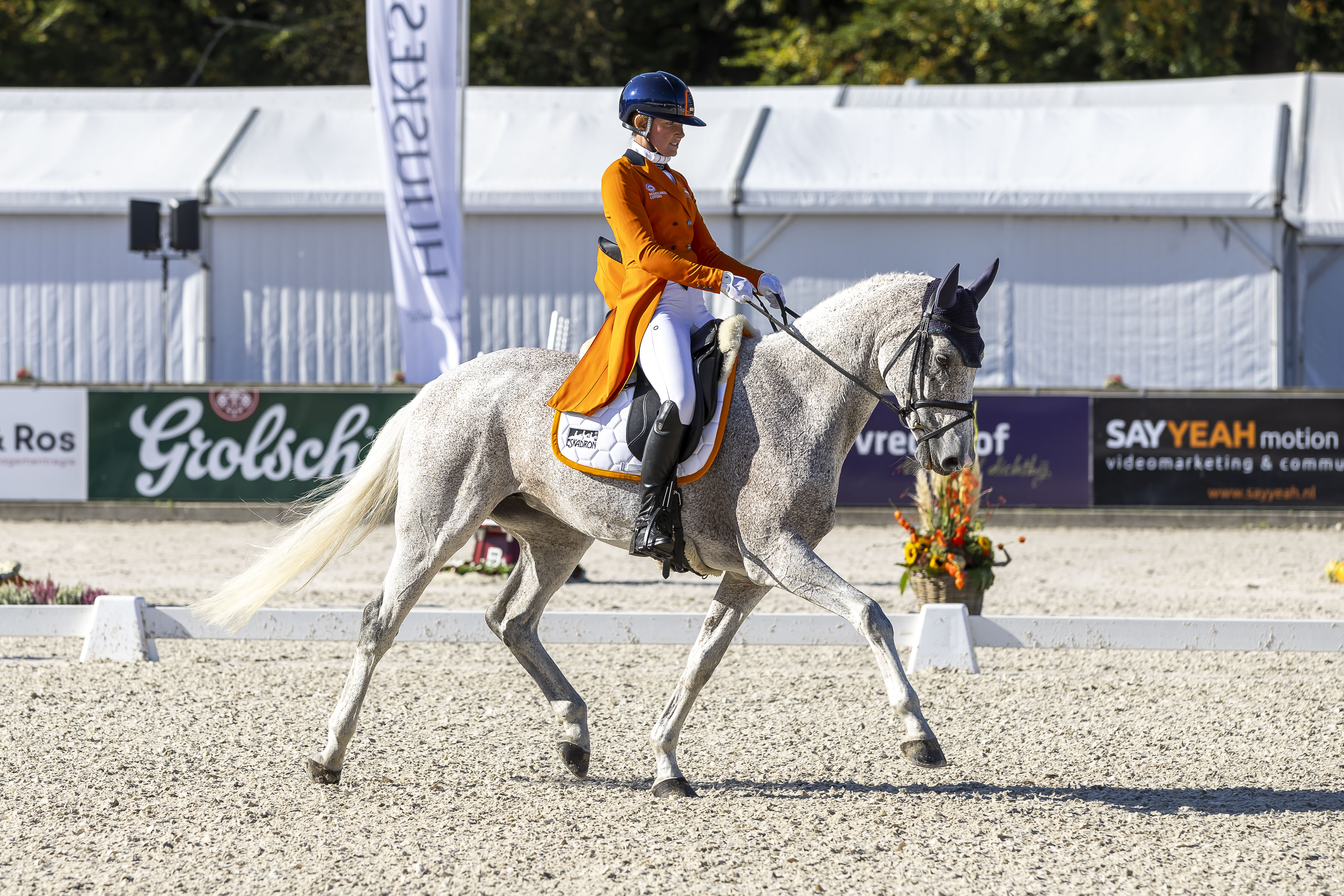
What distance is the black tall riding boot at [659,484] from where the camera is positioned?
4418mm

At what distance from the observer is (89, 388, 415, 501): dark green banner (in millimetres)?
13812


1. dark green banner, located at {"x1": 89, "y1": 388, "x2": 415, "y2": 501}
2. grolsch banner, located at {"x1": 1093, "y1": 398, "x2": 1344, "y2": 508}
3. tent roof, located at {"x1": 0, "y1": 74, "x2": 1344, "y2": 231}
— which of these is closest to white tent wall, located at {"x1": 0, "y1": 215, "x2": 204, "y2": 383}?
tent roof, located at {"x1": 0, "y1": 74, "x2": 1344, "y2": 231}

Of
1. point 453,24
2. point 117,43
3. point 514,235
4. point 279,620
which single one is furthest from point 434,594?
point 117,43

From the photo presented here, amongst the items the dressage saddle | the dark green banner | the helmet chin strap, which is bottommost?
the dark green banner

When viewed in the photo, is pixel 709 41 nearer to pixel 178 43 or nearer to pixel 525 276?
pixel 178 43

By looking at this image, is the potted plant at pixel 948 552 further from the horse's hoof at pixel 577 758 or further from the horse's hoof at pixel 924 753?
the horse's hoof at pixel 924 753

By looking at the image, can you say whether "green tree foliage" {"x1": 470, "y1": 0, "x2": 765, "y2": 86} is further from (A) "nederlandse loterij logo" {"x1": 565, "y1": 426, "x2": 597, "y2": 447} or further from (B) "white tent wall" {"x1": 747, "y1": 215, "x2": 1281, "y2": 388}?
(A) "nederlandse loterij logo" {"x1": 565, "y1": 426, "x2": 597, "y2": 447}

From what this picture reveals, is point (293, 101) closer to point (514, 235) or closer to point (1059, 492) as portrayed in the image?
point (514, 235)

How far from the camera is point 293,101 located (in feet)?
74.2

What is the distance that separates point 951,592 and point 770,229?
11.3 metres

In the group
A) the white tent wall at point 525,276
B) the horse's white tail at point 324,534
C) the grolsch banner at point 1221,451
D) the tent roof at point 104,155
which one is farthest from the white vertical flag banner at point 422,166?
the horse's white tail at point 324,534

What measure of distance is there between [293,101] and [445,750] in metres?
19.5

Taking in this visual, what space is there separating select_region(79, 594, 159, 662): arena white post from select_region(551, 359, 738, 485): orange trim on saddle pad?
308 centimetres

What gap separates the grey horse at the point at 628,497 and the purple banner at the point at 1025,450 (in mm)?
8896
